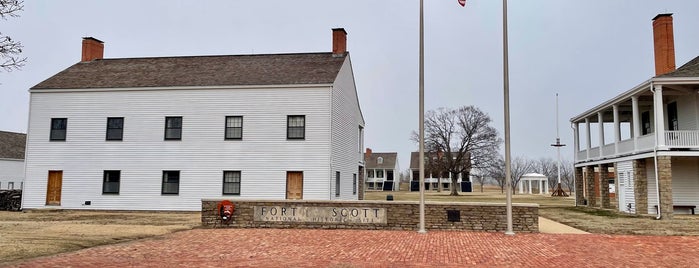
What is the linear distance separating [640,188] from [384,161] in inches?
2771

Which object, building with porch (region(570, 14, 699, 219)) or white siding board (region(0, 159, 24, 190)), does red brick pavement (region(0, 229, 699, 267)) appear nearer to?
building with porch (region(570, 14, 699, 219))

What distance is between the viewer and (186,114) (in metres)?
25.3

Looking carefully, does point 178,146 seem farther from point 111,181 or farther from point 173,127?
point 111,181

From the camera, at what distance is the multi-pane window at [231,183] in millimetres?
24438

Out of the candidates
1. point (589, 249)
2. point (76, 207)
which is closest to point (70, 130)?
point (76, 207)

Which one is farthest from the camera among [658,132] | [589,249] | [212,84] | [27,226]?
[212,84]

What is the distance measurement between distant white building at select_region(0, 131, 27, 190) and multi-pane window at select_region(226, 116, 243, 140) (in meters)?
31.0

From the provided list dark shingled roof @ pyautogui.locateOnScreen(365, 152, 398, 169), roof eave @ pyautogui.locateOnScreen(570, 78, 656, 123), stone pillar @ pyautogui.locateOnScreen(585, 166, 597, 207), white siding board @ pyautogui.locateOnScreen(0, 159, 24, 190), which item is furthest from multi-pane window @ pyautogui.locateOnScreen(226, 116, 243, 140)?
dark shingled roof @ pyautogui.locateOnScreen(365, 152, 398, 169)

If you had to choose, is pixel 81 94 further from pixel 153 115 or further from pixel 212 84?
pixel 212 84

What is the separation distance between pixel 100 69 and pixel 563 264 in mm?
26967

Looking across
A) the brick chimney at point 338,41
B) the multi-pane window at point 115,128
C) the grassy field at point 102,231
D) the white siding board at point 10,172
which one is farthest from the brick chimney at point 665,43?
the white siding board at point 10,172

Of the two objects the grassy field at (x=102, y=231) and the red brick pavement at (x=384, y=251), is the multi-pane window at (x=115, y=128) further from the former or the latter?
the red brick pavement at (x=384, y=251)

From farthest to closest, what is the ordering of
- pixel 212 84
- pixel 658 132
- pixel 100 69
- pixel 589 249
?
1. pixel 100 69
2. pixel 212 84
3. pixel 658 132
4. pixel 589 249

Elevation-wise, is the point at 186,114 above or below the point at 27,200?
above
